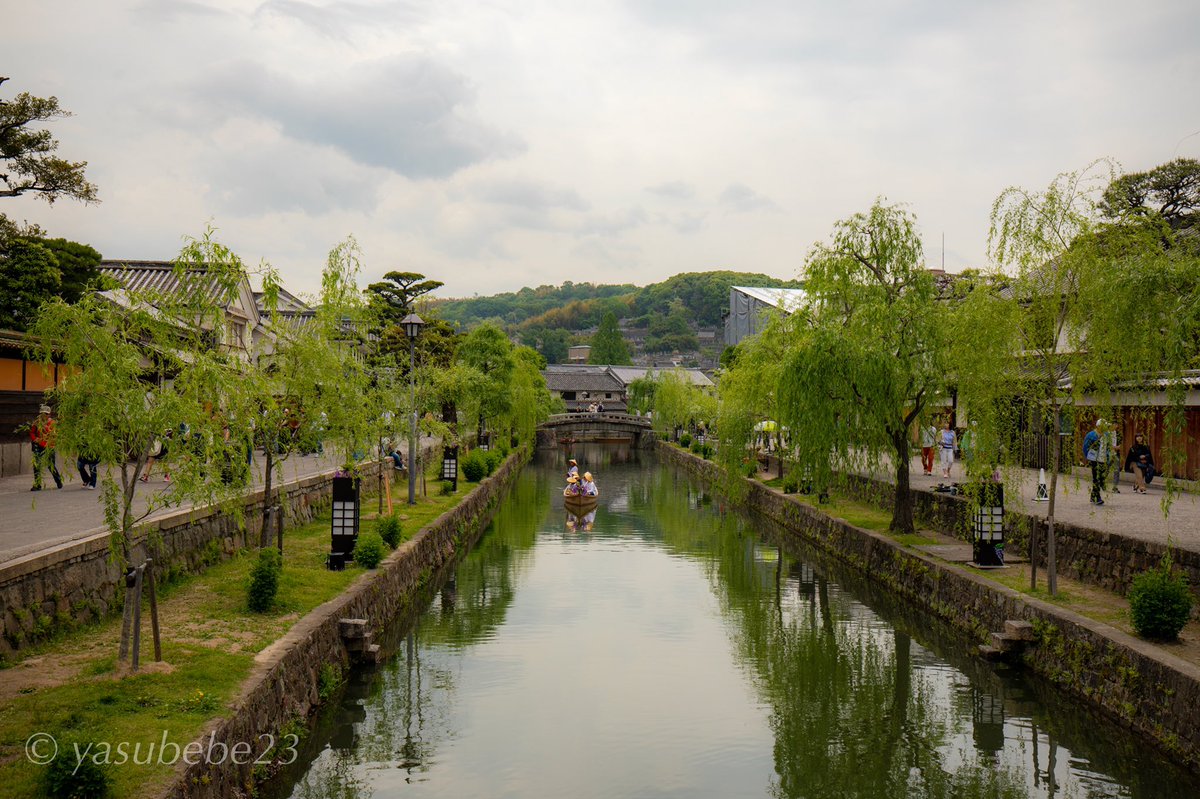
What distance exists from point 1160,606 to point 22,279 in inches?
1138

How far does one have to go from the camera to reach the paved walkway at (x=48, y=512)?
12064 millimetres

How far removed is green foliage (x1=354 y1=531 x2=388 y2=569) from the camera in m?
16.5

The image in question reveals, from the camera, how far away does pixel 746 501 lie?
3681cm

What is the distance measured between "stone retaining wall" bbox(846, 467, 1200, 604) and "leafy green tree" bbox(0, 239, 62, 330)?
24929mm

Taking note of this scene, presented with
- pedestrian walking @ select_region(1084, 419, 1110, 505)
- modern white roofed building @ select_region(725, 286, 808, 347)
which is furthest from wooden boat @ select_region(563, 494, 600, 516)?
modern white roofed building @ select_region(725, 286, 808, 347)

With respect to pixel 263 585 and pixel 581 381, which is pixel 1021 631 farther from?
pixel 581 381

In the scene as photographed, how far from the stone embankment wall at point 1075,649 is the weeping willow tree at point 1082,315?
3.10ft

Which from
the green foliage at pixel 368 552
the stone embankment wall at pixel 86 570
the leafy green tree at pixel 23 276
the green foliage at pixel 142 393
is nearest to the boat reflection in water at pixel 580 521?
the green foliage at pixel 368 552

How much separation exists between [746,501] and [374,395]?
65.9 ft

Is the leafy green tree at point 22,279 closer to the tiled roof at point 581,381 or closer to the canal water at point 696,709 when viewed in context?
the canal water at point 696,709

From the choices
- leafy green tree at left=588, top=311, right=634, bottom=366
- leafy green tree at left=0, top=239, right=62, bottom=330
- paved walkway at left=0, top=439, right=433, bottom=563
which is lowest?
paved walkway at left=0, top=439, right=433, bottom=563

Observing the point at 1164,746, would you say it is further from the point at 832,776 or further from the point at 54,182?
the point at 54,182

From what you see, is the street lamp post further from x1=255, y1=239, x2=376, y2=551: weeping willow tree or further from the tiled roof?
the tiled roof

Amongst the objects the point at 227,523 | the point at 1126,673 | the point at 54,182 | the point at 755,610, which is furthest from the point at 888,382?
the point at 54,182
